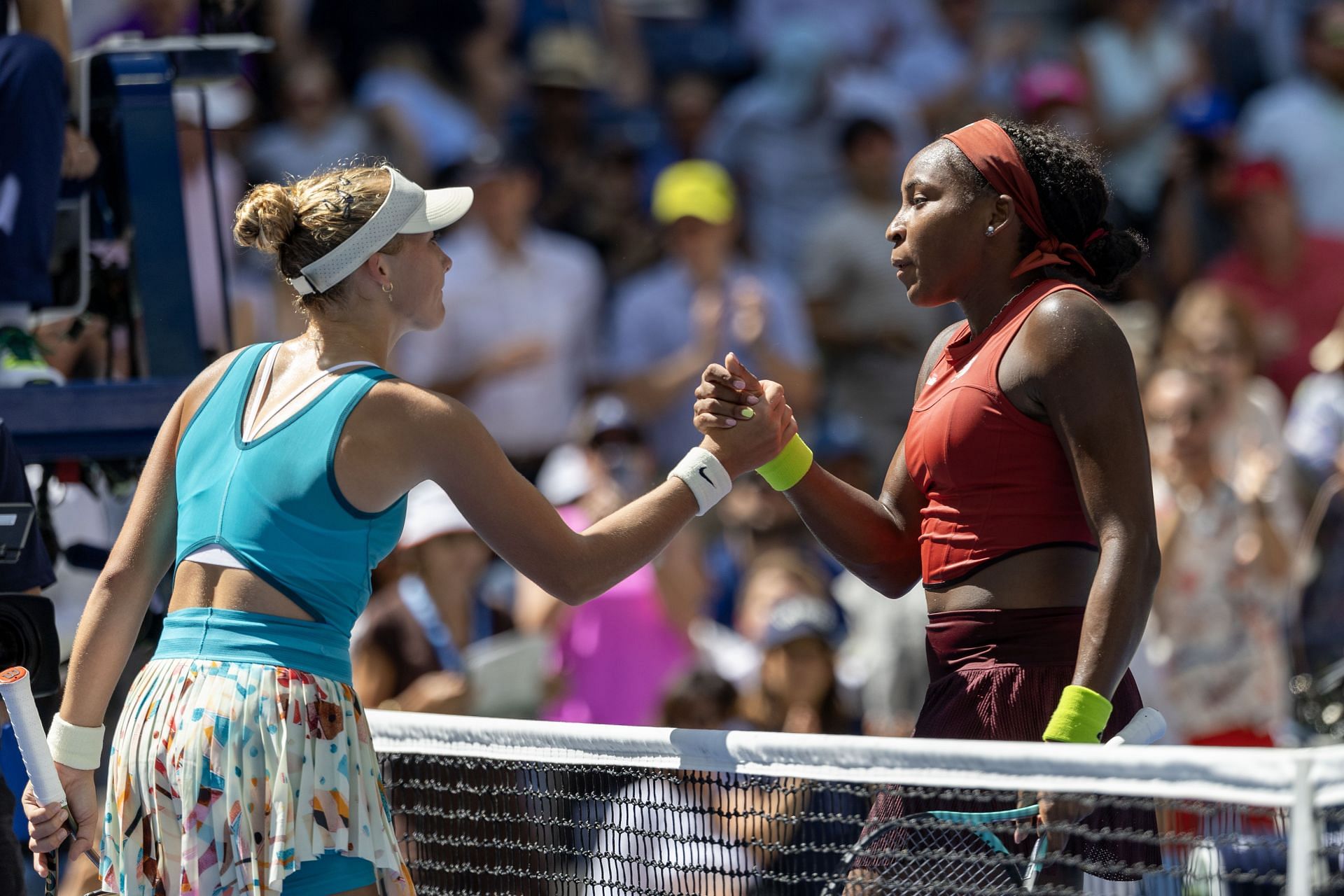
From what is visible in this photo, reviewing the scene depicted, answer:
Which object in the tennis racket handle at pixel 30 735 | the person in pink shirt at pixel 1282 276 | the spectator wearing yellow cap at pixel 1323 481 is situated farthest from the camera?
the person in pink shirt at pixel 1282 276

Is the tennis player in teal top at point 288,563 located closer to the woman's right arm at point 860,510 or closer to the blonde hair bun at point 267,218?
the blonde hair bun at point 267,218

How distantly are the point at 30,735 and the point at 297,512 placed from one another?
2.01 ft

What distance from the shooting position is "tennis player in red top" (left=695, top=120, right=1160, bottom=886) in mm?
2904

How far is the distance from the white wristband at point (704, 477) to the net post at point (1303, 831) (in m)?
1.24

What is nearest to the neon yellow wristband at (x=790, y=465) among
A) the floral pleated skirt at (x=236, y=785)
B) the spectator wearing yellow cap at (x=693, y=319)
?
→ the floral pleated skirt at (x=236, y=785)

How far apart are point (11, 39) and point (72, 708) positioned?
2.19 m

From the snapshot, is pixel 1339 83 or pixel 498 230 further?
pixel 1339 83

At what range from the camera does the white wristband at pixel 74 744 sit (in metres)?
3.08

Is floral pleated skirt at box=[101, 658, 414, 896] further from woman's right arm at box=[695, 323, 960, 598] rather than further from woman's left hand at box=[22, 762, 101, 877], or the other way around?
woman's right arm at box=[695, 323, 960, 598]

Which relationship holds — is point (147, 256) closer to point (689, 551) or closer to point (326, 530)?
point (326, 530)

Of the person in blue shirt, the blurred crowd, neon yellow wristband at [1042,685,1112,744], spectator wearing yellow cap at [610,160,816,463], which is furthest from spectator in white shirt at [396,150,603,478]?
neon yellow wristband at [1042,685,1112,744]

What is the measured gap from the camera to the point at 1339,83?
9.51 m

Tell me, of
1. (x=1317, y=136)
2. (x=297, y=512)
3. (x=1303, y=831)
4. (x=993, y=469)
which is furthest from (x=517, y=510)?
(x=1317, y=136)

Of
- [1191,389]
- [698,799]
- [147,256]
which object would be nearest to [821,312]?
[1191,389]
